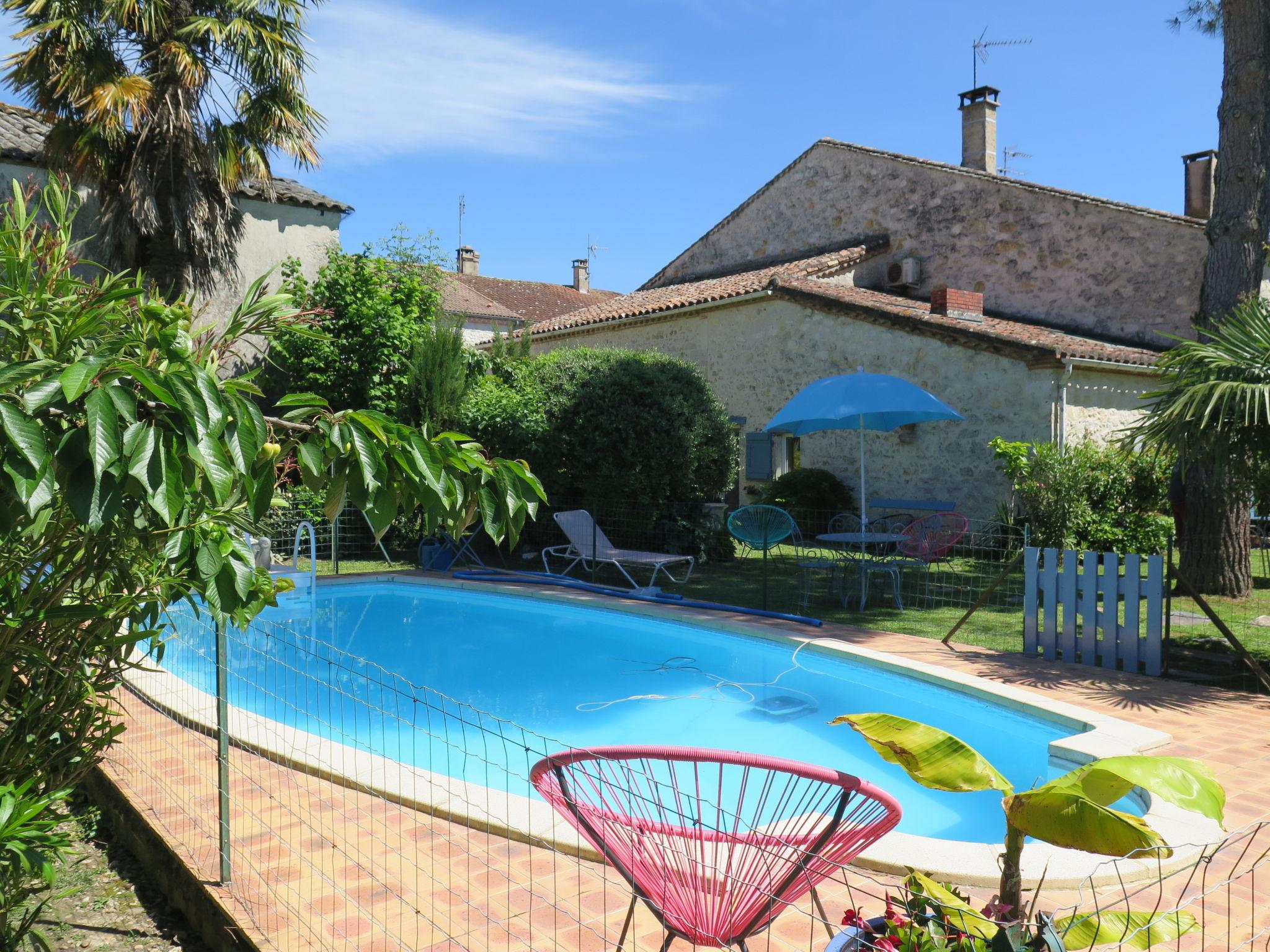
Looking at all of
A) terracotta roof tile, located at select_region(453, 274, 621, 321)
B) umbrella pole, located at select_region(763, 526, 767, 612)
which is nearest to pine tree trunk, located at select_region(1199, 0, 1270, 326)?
umbrella pole, located at select_region(763, 526, 767, 612)

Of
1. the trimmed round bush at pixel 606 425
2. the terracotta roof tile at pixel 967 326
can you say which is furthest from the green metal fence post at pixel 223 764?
the terracotta roof tile at pixel 967 326

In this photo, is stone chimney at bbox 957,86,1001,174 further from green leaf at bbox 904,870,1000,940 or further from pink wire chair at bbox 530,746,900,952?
green leaf at bbox 904,870,1000,940

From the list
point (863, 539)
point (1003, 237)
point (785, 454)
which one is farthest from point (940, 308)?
point (863, 539)

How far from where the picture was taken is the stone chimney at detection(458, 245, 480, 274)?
4628cm

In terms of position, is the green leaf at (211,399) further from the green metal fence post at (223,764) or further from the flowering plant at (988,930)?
→ the green metal fence post at (223,764)

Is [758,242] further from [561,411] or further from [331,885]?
[331,885]

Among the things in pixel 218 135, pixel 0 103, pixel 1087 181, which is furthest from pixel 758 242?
pixel 0 103

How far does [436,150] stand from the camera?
20125 millimetres

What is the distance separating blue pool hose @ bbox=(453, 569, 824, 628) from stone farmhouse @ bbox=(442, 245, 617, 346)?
19.8 meters

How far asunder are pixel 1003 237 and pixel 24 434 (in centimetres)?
2096

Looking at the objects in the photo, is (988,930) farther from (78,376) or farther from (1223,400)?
(1223,400)

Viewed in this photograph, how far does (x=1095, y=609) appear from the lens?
8039mm

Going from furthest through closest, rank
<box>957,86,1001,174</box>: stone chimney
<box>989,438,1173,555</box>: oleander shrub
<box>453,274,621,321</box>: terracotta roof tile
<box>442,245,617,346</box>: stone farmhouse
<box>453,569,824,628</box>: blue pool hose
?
1. <box>453,274,621,321</box>: terracotta roof tile
2. <box>442,245,617,346</box>: stone farmhouse
3. <box>957,86,1001,174</box>: stone chimney
4. <box>989,438,1173,555</box>: oleander shrub
5. <box>453,569,824,628</box>: blue pool hose

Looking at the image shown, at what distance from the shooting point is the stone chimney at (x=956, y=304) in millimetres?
18141
